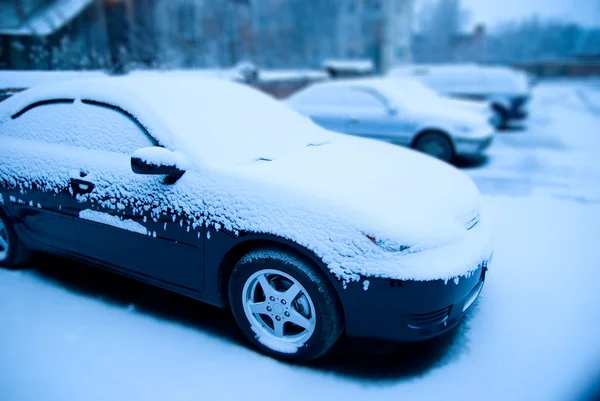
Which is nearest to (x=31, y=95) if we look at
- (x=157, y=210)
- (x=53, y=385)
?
(x=157, y=210)

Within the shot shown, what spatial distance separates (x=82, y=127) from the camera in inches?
113

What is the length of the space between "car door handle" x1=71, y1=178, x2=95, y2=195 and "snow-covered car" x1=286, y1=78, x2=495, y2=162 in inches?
207

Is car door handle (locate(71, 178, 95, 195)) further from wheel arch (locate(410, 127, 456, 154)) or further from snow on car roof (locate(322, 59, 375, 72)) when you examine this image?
snow on car roof (locate(322, 59, 375, 72))

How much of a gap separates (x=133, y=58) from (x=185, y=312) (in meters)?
7.61

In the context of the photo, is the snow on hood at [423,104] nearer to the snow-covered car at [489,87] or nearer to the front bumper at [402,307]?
the snow-covered car at [489,87]

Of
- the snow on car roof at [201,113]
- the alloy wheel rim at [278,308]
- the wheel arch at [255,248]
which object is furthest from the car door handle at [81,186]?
the alloy wheel rim at [278,308]

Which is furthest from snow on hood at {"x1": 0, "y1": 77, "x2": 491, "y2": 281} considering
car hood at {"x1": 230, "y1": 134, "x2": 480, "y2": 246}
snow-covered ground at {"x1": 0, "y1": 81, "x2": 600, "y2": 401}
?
snow-covered ground at {"x1": 0, "y1": 81, "x2": 600, "y2": 401}

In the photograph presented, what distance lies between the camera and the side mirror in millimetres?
2334

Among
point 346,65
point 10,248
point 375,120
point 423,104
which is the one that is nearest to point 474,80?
point 423,104

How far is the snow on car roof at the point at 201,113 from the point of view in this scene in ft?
8.43

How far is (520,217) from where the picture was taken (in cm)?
478

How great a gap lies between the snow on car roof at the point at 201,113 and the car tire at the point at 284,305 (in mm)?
688

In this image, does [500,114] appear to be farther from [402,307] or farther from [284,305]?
[284,305]

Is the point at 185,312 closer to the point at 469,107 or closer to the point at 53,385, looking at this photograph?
the point at 53,385
